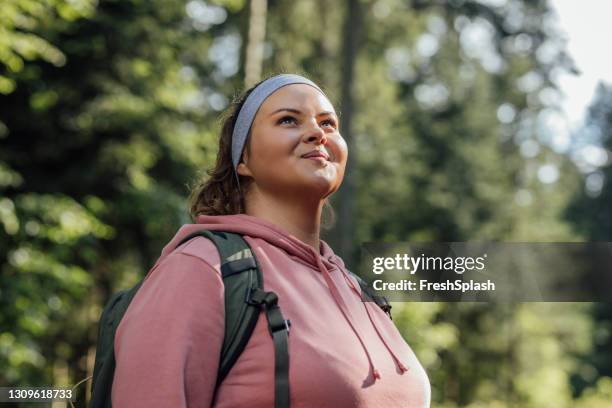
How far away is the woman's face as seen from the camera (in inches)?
83.7

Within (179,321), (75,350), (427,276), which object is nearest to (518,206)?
(75,350)

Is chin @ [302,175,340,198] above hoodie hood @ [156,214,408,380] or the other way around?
above

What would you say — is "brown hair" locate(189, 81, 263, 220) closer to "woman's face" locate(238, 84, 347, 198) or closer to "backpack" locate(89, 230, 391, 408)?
"woman's face" locate(238, 84, 347, 198)

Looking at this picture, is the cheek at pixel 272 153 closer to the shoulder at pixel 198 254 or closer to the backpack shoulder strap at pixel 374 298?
the shoulder at pixel 198 254

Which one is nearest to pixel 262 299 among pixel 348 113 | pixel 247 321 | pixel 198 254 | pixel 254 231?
pixel 247 321

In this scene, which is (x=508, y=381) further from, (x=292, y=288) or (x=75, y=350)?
(x=292, y=288)

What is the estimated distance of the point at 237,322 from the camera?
1.79 meters

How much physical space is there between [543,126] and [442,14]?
12.4 metres

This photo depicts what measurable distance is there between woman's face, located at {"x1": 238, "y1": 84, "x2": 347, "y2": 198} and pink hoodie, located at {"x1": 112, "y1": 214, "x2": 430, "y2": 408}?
0.15 meters

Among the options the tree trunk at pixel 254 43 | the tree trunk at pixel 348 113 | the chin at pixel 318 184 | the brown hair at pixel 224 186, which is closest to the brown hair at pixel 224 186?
the brown hair at pixel 224 186

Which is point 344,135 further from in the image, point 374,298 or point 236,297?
point 236,297

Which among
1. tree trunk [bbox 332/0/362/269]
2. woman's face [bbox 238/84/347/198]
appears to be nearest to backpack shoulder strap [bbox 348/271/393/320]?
woman's face [bbox 238/84/347/198]

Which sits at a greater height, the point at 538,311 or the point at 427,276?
the point at 538,311

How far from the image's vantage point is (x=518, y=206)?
25.5 metres
